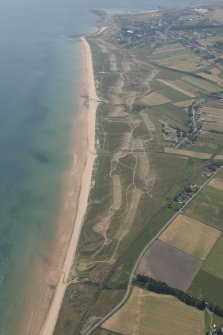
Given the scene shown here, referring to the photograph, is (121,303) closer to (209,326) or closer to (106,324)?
(106,324)

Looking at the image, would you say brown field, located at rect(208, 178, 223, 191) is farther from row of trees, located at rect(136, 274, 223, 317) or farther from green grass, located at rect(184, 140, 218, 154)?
row of trees, located at rect(136, 274, 223, 317)

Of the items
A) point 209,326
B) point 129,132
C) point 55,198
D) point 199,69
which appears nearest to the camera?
point 209,326

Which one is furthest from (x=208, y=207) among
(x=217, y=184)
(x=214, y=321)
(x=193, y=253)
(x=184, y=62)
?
(x=184, y=62)

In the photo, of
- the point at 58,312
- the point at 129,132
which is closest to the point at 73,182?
the point at 129,132

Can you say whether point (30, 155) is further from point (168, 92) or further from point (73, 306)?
point (168, 92)

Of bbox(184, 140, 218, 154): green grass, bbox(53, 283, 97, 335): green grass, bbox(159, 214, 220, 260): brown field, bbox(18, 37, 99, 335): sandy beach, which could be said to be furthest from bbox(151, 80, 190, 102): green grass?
bbox(53, 283, 97, 335): green grass
